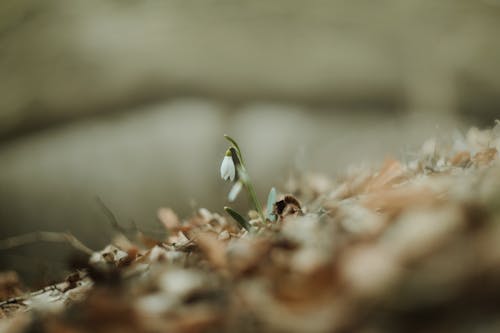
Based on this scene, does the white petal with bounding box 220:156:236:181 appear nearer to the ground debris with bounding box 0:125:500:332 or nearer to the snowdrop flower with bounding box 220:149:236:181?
the snowdrop flower with bounding box 220:149:236:181

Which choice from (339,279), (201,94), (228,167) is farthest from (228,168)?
(201,94)

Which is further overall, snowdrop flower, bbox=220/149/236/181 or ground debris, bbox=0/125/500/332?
snowdrop flower, bbox=220/149/236/181

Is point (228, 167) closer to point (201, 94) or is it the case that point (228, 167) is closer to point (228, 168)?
point (228, 168)

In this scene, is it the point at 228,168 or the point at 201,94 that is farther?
the point at 201,94

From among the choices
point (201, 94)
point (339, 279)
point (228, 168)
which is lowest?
point (339, 279)

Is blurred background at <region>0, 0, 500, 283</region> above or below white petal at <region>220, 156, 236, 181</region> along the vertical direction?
above

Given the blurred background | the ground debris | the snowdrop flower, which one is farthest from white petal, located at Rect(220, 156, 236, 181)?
the blurred background

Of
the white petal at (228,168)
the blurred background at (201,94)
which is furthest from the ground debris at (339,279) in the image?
the blurred background at (201,94)
